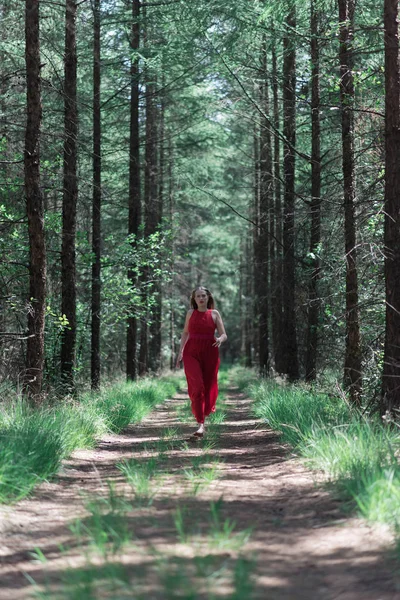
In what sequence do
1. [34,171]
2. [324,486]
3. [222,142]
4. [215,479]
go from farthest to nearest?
[222,142] < [34,171] < [215,479] < [324,486]

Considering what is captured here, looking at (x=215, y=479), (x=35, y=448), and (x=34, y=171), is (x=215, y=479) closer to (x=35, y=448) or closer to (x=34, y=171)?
(x=35, y=448)

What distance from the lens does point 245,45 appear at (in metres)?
12.6

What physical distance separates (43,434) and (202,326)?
3844 mm

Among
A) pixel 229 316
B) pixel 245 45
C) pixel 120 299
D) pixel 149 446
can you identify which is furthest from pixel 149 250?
pixel 229 316

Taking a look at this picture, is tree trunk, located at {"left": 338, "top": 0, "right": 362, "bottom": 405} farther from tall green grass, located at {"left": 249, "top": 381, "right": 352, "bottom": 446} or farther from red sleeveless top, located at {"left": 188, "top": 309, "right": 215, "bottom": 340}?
red sleeveless top, located at {"left": 188, "top": 309, "right": 215, "bottom": 340}

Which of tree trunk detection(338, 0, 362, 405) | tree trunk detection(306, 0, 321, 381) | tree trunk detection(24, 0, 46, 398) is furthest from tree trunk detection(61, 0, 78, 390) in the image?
tree trunk detection(338, 0, 362, 405)

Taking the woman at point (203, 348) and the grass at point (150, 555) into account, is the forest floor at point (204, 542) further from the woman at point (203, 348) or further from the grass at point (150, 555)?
the woman at point (203, 348)

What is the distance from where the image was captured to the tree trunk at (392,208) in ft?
26.9

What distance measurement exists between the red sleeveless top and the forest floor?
3618 millimetres

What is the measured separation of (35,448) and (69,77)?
9.19 meters

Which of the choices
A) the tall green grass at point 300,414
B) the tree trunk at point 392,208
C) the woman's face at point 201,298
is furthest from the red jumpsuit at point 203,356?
the tree trunk at point 392,208

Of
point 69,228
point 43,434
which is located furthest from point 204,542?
point 69,228

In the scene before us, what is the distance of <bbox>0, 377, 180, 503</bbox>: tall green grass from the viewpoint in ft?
18.4

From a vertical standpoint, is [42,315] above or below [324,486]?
above
